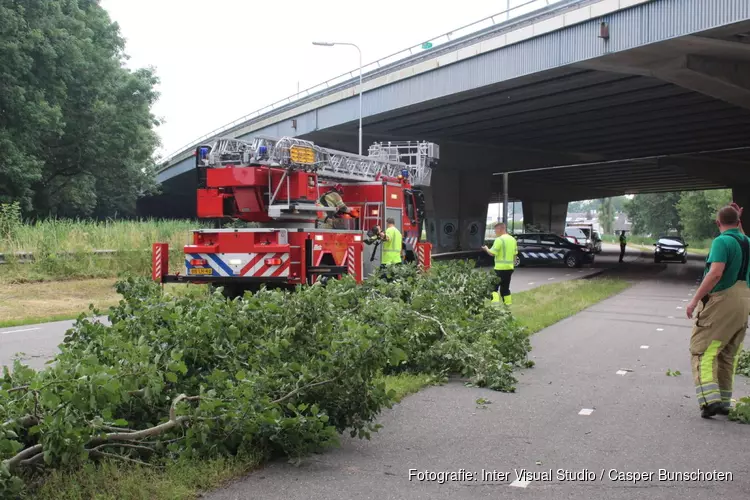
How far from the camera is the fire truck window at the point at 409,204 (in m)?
18.1

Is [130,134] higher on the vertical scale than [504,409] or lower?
higher

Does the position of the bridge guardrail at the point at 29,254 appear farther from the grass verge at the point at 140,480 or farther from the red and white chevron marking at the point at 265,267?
the grass verge at the point at 140,480

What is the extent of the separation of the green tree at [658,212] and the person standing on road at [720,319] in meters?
109

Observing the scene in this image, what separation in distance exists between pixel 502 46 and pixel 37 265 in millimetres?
15304

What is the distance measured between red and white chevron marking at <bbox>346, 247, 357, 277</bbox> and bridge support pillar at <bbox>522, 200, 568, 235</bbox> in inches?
2221

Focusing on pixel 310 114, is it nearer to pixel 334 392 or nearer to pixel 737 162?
pixel 737 162

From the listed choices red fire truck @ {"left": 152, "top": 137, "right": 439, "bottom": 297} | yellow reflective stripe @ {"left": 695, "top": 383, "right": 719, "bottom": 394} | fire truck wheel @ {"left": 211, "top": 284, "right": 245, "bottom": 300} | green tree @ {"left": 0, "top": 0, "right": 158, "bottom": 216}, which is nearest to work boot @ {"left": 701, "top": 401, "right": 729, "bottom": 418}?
yellow reflective stripe @ {"left": 695, "top": 383, "right": 719, "bottom": 394}

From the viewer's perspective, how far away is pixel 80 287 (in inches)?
735

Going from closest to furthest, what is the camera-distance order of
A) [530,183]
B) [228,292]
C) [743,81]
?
[228,292] < [743,81] < [530,183]

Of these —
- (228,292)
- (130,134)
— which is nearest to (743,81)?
(228,292)

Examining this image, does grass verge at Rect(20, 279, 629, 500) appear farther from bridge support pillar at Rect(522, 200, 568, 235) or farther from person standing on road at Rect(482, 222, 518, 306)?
bridge support pillar at Rect(522, 200, 568, 235)

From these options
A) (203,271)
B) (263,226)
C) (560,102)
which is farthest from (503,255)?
(560,102)

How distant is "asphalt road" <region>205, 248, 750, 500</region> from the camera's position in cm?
462

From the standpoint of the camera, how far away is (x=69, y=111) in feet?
136
